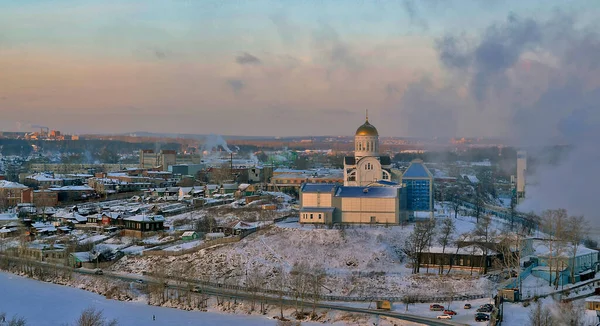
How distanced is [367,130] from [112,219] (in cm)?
1261

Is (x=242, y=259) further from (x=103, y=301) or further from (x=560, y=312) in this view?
(x=560, y=312)

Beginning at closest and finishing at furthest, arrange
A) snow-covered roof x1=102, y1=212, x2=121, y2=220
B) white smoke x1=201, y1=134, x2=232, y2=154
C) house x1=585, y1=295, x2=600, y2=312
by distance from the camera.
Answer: house x1=585, y1=295, x2=600, y2=312 < snow-covered roof x1=102, y1=212, x2=121, y2=220 < white smoke x1=201, y1=134, x2=232, y2=154

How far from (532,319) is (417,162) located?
1371cm

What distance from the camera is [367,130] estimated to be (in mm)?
33375

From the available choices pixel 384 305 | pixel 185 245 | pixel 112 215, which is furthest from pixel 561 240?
pixel 112 215

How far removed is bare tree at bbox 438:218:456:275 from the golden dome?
6625 millimetres

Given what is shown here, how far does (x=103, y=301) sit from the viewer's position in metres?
22.5

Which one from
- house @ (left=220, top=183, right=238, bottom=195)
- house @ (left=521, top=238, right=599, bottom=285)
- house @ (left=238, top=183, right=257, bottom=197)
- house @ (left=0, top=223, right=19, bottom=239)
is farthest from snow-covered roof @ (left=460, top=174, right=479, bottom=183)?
house @ (left=0, top=223, right=19, bottom=239)

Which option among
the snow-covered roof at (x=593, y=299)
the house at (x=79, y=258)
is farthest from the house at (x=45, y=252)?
the snow-covered roof at (x=593, y=299)

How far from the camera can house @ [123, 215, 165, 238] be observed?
3094 cm

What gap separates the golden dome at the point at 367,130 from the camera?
109 ft

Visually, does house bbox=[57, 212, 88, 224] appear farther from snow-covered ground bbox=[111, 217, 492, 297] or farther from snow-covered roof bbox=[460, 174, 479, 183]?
snow-covered roof bbox=[460, 174, 479, 183]

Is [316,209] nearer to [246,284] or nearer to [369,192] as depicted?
[369,192]

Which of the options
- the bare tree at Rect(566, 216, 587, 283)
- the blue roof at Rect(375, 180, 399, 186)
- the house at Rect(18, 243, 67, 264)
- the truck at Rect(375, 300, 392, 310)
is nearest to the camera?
the truck at Rect(375, 300, 392, 310)
